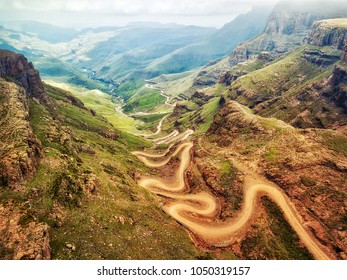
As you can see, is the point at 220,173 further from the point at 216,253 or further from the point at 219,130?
the point at 219,130

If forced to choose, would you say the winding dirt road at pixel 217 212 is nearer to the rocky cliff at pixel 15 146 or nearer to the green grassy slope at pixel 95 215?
the green grassy slope at pixel 95 215

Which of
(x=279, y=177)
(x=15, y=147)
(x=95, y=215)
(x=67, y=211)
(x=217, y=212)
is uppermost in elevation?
(x=15, y=147)

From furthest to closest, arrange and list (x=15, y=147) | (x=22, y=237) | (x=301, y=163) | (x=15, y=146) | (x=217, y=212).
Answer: (x=301, y=163) < (x=217, y=212) < (x=15, y=146) < (x=15, y=147) < (x=22, y=237)

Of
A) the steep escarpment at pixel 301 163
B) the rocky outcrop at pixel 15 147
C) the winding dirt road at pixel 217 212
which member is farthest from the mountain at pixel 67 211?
the steep escarpment at pixel 301 163

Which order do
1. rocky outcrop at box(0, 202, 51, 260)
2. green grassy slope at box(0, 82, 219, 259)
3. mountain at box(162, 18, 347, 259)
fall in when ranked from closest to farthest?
rocky outcrop at box(0, 202, 51, 260) < green grassy slope at box(0, 82, 219, 259) < mountain at box(162, 18, 347, 259)

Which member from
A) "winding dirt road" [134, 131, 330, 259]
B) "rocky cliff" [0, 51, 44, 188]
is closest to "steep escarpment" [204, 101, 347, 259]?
"winding dirt road" [134, 131, 330, 259]

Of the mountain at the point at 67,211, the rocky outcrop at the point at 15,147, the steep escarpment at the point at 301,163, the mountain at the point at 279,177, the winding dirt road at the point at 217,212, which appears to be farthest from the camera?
the steep escarpment at the point at 301,163

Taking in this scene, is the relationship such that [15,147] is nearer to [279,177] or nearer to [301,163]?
[279,177]

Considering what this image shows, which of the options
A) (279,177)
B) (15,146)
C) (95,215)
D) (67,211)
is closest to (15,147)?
(15,146)

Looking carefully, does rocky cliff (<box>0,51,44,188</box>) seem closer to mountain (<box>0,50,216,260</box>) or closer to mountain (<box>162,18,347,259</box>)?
mountain (<box>0,50,216,260</box>)
